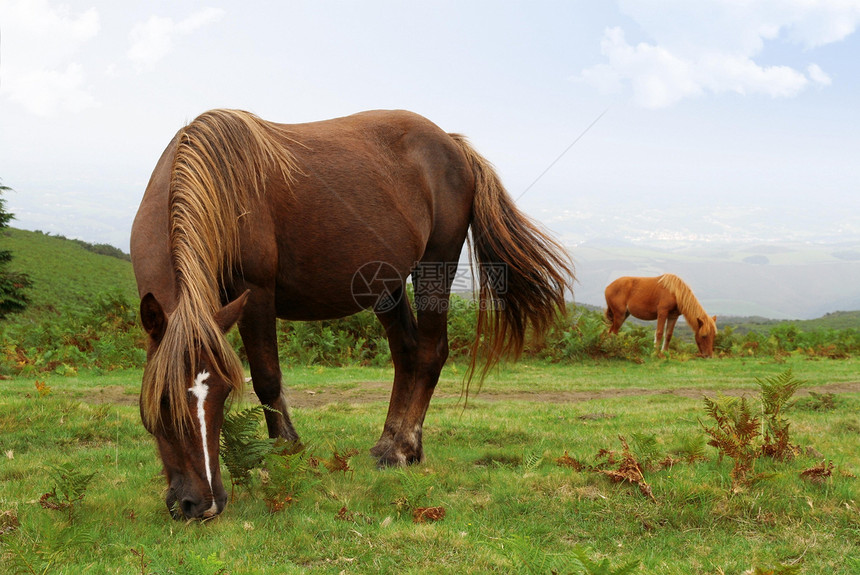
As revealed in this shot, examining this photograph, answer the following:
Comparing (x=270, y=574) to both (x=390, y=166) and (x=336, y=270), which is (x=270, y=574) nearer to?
(x=336, y=270)

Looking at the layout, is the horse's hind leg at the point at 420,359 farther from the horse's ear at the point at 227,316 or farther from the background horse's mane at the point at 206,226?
the horse's ear at the point at 227,316

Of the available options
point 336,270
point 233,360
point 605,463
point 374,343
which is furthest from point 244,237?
point 374,343

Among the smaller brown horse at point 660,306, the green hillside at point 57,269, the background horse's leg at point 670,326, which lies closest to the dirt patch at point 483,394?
the smaller brown horse at point 660,306

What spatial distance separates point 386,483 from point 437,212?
230cm

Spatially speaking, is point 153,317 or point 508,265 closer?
point 153,317

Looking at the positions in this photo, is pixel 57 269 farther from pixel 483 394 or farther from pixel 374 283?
pixel 374 283

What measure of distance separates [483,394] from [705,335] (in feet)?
27.1

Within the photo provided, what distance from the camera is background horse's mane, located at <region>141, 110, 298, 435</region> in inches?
110

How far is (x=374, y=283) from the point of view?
4586 millimetres

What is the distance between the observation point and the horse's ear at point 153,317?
277 cm

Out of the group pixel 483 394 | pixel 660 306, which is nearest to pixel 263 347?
pixel 483 394

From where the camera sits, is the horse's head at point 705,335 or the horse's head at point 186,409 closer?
the horse's head at point 186,409

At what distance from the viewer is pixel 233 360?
2928mm

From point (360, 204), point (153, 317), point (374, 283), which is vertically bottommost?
point (153, 317)
